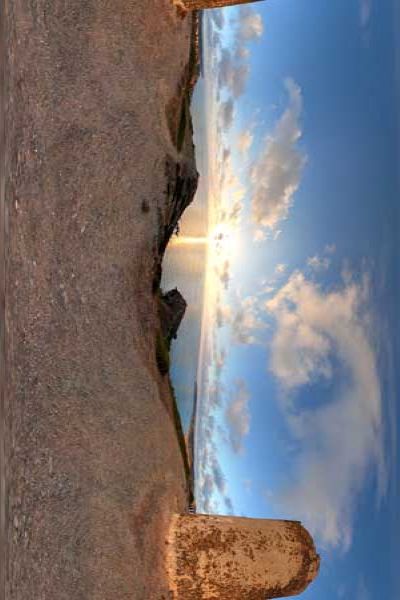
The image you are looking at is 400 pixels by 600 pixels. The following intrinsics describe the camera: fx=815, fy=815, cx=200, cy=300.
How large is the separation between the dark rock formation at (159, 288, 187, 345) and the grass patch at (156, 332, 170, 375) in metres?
0.42

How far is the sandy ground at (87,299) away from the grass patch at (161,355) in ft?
0.99

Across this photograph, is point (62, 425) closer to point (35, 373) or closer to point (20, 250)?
point (35, 373)

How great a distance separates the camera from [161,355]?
47.2 ft

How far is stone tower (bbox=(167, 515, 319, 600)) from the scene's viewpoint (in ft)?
39.8

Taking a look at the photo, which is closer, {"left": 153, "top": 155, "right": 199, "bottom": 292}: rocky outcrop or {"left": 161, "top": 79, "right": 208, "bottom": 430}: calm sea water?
{"left": 153, "top": 155, "right": 199, "bottom": 292}: rocky outcrop

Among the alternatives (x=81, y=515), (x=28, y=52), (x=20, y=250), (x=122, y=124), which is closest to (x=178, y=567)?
(x=81, y=515)

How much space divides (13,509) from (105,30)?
22.8 feet

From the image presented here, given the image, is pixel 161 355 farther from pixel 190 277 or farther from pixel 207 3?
pixel 207 3

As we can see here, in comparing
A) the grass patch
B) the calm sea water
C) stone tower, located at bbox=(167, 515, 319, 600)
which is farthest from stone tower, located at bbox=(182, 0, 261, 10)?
stone tower, located at bbox=(167, 515, 319, 600)

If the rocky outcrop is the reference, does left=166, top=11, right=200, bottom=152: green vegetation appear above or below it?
above

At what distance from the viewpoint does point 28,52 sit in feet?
30.4

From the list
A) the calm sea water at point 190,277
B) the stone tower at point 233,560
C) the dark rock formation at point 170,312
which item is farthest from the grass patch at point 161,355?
the calm sea water at point 190,277

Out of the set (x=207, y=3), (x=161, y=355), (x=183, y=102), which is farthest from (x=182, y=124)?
(x=161, y=355)

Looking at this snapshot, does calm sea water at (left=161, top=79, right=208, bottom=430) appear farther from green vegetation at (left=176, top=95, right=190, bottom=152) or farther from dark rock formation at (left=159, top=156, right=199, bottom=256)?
green vegetation at (left=176, top=95, right=190, bottom=152)
